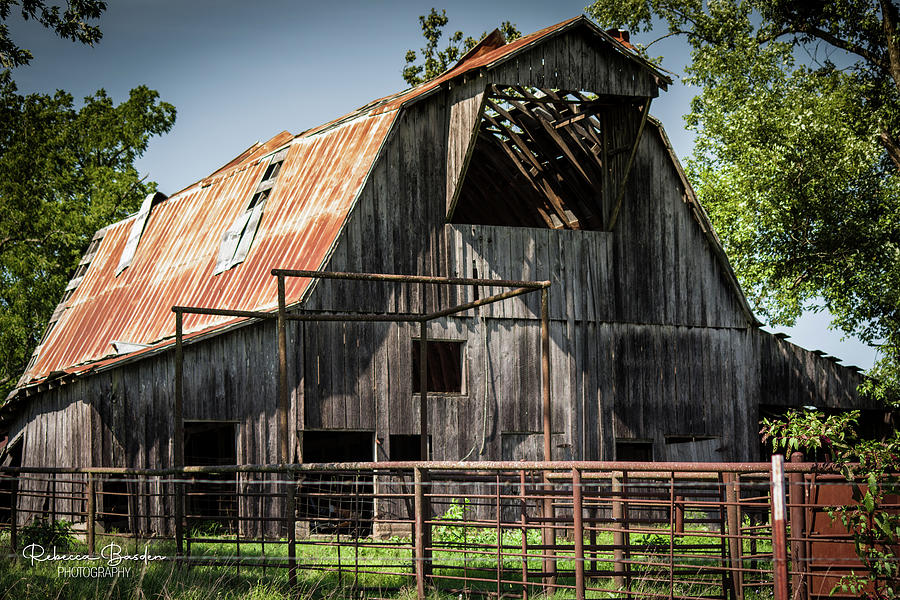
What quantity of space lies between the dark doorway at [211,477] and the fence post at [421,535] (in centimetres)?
679

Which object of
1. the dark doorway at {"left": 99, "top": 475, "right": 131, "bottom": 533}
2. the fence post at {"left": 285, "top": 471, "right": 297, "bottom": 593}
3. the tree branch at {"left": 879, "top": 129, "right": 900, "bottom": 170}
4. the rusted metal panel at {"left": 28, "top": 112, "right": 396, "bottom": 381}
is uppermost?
the tree branch at {"left": 879, "top": 129, "right": 900, "bottom": 170}

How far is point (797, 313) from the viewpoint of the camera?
29000 mm

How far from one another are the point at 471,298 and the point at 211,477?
594cm

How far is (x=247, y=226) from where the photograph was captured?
23438 mm

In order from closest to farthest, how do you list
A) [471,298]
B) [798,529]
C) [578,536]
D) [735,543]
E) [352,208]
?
[578,536]
[798,529]
[735,543]
[352,208]
[471,298]

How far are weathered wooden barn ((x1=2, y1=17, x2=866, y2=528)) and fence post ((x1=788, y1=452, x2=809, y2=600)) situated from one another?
409 inches

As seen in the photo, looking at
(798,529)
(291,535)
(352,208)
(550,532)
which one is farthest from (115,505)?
(798,529)

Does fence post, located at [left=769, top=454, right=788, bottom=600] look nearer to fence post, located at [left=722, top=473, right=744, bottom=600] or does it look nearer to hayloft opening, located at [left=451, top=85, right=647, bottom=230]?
fence post, located at [left=722, top=473, right=744, bottom=600]

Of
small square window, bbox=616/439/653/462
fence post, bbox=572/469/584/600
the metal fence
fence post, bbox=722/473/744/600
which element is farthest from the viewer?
small square window, bbox=616/439/653/462

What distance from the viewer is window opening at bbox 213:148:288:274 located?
2295 centimetres

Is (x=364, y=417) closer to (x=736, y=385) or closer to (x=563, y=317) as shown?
(x=563, y=317)

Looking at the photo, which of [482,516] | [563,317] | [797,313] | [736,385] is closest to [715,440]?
[736,385]

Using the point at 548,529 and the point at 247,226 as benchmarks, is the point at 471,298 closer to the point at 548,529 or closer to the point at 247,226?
the point at 247,226

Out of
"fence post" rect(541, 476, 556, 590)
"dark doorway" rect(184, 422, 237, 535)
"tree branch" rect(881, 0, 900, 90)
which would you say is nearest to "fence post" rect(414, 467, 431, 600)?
"fence post" rect(541, 476, 556, 590)
